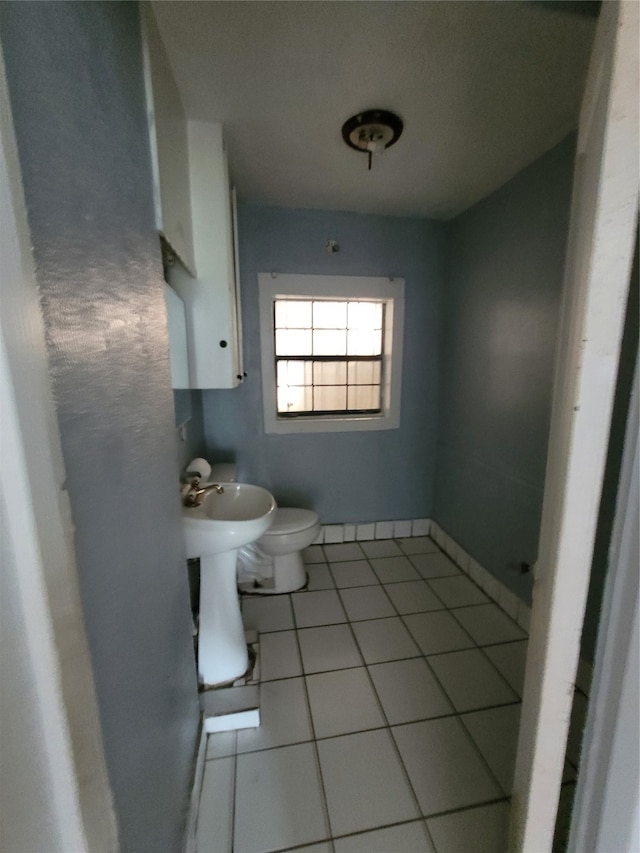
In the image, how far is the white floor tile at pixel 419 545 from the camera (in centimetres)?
242

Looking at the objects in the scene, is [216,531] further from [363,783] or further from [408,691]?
[408,691]

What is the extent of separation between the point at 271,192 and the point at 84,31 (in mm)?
1563

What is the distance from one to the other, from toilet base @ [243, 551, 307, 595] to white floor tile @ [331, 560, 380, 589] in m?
0.25

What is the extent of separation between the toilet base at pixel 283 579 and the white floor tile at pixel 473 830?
1.16 metres

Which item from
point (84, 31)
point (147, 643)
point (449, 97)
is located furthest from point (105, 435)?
point (449, 97)

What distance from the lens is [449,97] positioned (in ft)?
4.04

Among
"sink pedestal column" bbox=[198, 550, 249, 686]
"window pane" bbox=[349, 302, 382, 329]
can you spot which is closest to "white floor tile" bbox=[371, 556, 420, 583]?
"sink pedestal column" bbox=[198, 550, 249, 686]

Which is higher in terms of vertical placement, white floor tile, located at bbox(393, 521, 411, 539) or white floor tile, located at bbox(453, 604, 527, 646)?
white floor tile, located at bbox(393, 521, 411, 539)

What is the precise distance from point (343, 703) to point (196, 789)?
57 cm

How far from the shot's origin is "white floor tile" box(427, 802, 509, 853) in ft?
3.02

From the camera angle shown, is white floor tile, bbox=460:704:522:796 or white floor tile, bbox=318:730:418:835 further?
white floor tile, bbox=460:704:522:796

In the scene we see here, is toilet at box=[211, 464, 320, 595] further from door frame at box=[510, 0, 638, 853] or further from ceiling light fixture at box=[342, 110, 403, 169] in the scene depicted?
ceiling light fixture at box=[342, 110, 403, 169]

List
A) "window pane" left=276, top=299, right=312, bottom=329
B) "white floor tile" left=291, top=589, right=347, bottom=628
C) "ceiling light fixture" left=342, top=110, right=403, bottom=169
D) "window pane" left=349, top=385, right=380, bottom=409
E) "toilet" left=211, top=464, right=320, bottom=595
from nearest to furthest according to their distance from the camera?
"ceiling light fixture" left=342, top=110, right=403, bottom=169 < "white floor tile" left=291, top=589, right=347, bottom=628 < "toilet" left=211, top=464, right=320, bottom=595 < "window pane" left=276, top=299, right=312, bottom=329 < "window pane" left=349, top=385, right=380, bottom=409

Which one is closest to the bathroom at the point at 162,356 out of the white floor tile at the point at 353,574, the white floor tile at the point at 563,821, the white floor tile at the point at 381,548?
the white floor tile at the point at 381,548
